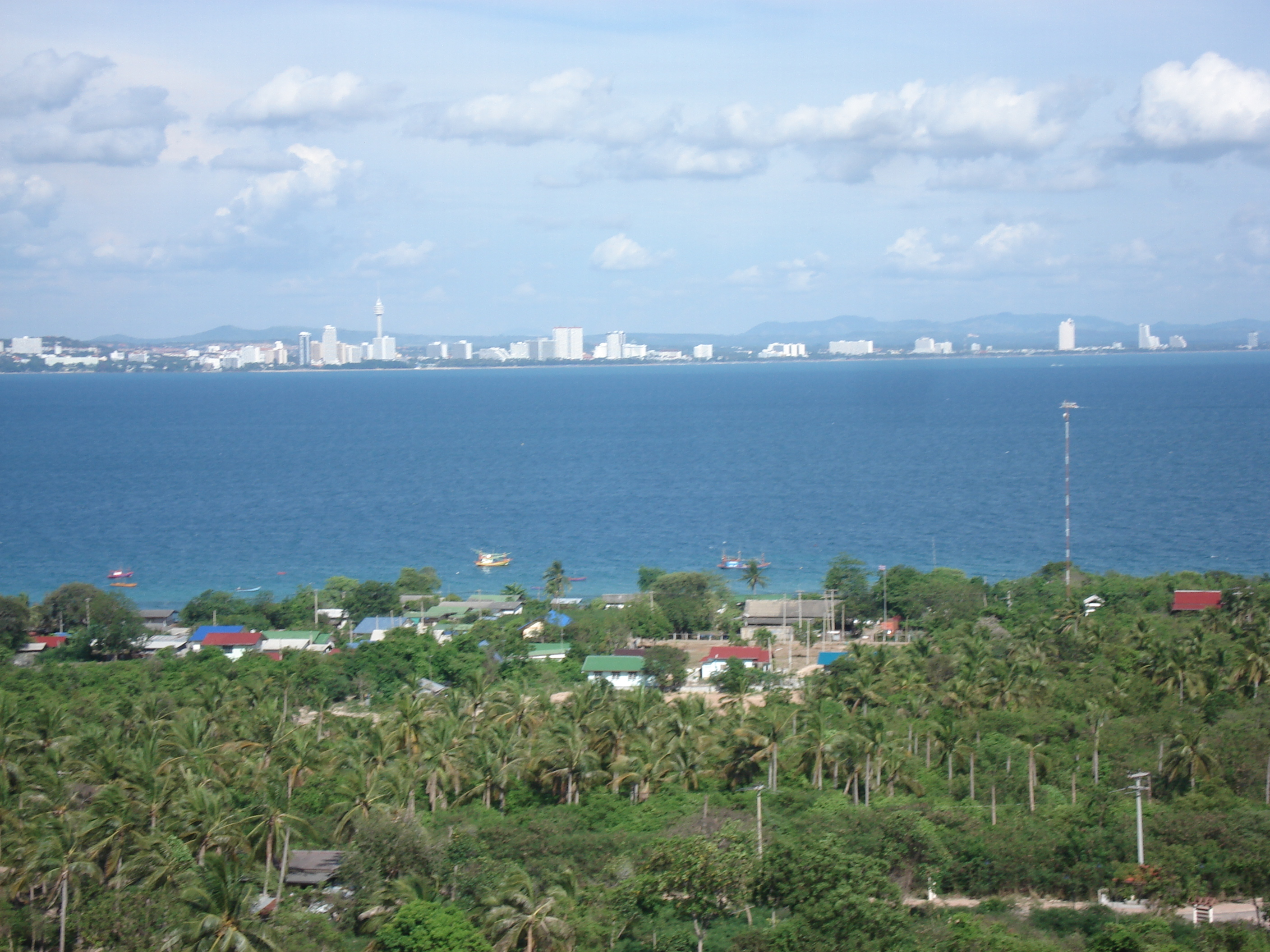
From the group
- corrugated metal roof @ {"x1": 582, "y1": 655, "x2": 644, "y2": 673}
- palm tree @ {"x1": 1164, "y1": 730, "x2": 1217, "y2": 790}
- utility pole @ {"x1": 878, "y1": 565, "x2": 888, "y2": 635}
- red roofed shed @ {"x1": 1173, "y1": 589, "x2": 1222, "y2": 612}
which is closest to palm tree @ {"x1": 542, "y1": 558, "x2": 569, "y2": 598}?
corrugated metal roof @ {"x1": 582, "y1": 655, "x2": 644, "y2": 673}

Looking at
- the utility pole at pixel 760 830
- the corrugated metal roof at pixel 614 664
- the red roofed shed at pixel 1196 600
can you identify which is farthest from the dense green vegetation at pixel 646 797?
the red roofed shed at pixel 1196 600

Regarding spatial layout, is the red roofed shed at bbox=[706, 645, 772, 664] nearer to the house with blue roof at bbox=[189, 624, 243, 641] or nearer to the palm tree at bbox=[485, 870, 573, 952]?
the house with blue roof at bbox=[189, 624, 243, 641]

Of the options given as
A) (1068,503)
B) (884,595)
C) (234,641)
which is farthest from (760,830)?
(1068,503)

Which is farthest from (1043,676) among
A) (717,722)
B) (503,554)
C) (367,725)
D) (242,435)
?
(242,435)

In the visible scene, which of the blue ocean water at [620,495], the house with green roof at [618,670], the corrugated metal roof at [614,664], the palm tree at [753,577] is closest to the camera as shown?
the house with green roof at [618,670]

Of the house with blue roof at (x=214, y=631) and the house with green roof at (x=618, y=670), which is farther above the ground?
the house with blue roof at (x=214, y=631)

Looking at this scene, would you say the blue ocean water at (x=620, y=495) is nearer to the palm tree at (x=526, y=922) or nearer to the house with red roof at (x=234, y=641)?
the house with red roof at (x=234, y=641)

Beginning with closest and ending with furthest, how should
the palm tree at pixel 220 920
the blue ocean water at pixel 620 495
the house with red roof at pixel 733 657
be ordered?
the palm tree at pixel 220 920, the house with red roof at pixel 733 657, the blue ocean water at pixel 620 495
